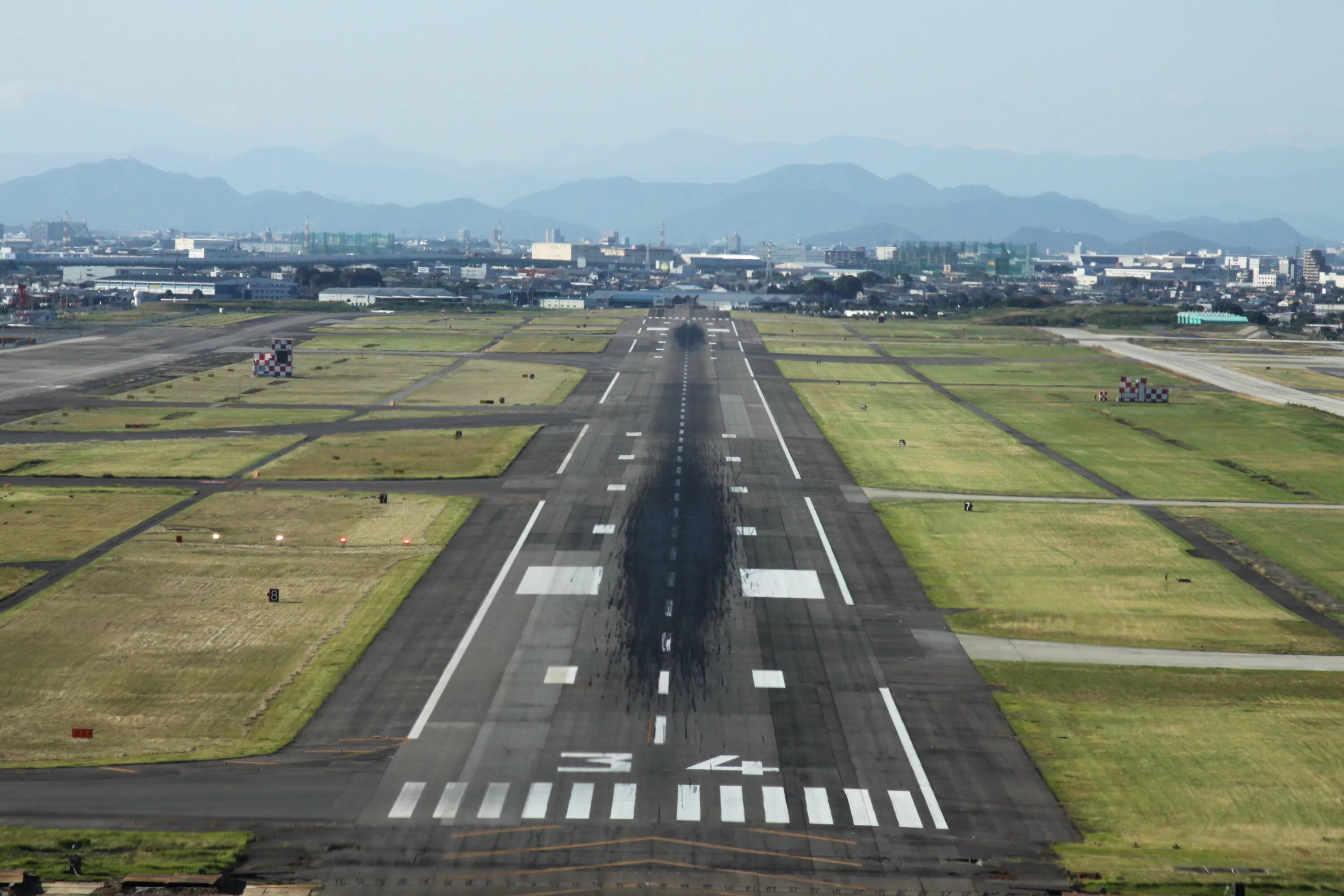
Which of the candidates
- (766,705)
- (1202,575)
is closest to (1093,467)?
(1202,575)

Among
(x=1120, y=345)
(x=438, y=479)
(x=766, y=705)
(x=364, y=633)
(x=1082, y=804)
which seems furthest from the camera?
(x=1120, y=345)

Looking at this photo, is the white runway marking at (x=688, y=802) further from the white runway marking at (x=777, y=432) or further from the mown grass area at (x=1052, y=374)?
the mown grass area at (x=1052, y=374)

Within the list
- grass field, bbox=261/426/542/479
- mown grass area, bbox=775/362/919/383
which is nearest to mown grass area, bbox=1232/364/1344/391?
mown grass area, bbox=775/362/919/383

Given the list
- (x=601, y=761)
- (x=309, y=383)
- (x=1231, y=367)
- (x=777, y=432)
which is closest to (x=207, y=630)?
(x=601, y=761)

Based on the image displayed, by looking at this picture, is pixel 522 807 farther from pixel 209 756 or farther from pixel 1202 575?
pixel 1202 575

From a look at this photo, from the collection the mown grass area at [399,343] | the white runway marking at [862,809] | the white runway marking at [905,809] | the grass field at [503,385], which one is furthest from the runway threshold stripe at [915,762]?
the mown grass area at [399,343]

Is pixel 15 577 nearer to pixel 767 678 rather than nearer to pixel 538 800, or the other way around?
pixel 538 800
